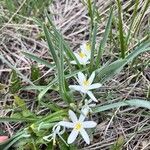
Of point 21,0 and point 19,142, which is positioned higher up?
point 21,0

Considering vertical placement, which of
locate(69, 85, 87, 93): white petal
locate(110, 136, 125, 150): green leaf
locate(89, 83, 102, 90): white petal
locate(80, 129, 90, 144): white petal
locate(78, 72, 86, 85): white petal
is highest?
locate(78, 72, 86, 85): white petal

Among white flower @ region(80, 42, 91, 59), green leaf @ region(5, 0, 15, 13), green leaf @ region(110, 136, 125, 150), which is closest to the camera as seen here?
green leaf @ region(110, 136, 125, 150)

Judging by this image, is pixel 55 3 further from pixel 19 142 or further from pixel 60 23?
pixel 19 142

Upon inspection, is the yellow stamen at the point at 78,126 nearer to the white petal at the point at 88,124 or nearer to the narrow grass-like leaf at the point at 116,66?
the white petal at the point at 88,124

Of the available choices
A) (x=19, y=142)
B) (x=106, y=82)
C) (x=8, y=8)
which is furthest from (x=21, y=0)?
(x=19, y=142)

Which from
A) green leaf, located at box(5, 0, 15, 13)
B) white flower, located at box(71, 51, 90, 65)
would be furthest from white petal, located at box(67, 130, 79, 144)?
green leaf, located at box(5, 0, 15, 13)

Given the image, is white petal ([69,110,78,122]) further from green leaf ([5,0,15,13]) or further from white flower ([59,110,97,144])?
green leaf ([5,0,15,13])

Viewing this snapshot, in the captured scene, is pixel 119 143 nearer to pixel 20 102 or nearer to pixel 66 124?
pixel 66 124
